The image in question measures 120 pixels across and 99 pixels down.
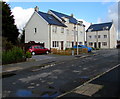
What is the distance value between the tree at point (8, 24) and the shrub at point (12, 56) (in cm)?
918

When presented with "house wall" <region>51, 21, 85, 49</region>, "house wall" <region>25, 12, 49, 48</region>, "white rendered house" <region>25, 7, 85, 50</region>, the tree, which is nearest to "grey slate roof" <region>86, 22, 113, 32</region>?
"house wall" <region>51, 21, 85, 49</region>

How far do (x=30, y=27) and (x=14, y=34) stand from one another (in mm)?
7496

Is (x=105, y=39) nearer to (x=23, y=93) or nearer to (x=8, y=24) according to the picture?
(x=8, y=24)

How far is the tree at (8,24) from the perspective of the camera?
74.8ft

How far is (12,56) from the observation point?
1395cm

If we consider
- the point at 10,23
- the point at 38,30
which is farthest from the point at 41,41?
the point at 10,23

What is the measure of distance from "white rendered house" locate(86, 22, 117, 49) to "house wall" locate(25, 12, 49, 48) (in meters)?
29.9

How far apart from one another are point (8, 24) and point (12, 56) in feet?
38.2

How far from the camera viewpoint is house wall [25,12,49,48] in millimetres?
28688

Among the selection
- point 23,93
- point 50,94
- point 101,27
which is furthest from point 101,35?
point 23,93

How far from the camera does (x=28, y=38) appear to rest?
32.2 metres

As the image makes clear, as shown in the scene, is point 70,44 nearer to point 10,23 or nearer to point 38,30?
point 38,30

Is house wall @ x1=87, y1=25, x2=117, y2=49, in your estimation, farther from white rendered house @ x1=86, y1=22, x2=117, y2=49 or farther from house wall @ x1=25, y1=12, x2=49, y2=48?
house wall @ x1=25, y1=12, x2=49, y2=48

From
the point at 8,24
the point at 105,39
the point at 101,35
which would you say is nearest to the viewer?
the point at 8,24
